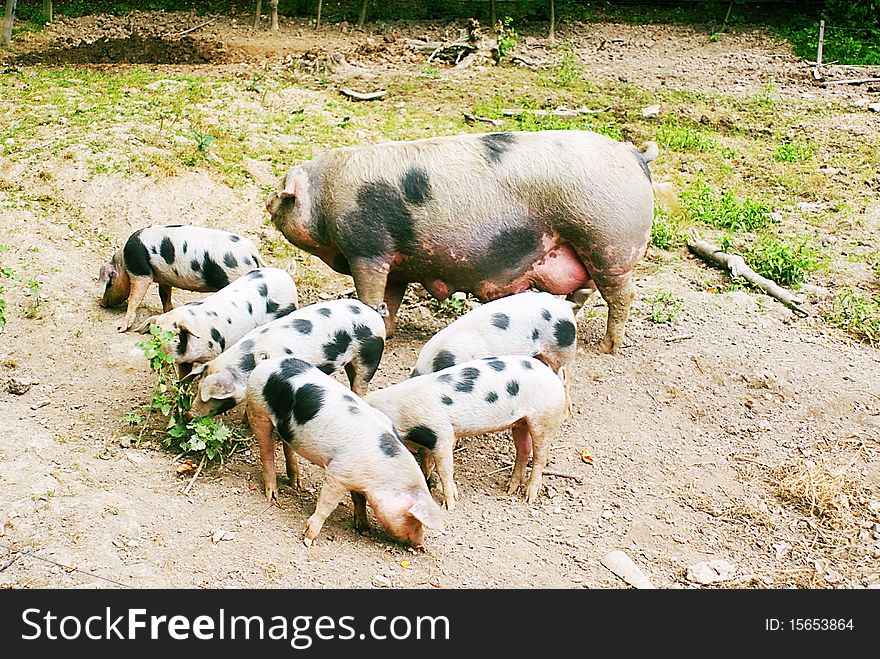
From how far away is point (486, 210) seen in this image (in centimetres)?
661

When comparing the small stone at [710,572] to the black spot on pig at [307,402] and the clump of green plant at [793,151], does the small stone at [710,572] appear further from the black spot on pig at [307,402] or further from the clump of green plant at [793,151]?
the clump of green plant at [793,151]

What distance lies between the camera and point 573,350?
611 centimetres

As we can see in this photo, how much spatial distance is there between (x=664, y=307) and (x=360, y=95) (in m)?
6.35

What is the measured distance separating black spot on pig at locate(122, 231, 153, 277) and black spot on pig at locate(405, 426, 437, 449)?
294cm

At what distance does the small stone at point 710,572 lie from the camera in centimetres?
495

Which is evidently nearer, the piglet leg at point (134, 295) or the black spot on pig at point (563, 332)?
the black spot on pig at point (563, 332)

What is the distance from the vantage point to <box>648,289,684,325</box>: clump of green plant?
7648 millimetres

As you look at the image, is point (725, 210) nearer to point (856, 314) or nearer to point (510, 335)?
point (856, 314)

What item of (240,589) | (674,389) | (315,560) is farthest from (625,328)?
(240,589)

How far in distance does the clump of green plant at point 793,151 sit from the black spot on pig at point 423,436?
26.0ft

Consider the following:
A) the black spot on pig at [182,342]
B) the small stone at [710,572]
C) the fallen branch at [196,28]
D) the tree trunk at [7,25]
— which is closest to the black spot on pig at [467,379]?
the small stone at [710,572]

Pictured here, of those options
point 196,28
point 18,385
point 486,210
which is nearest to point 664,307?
point 486,210

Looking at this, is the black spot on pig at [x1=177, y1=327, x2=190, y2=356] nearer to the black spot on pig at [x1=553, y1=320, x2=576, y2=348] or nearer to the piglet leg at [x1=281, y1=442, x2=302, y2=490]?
the piglet leg at [x1=281, y1=442, x2=302, y2=490]

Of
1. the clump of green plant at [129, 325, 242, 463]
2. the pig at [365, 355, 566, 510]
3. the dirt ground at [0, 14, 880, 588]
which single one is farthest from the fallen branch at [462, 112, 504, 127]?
the pig at [365, 355, 566, 510]
